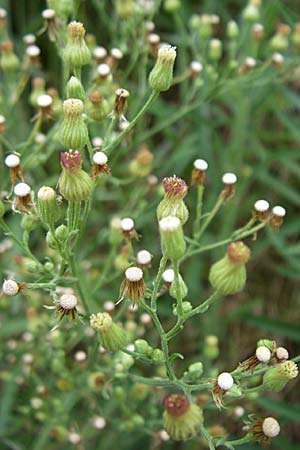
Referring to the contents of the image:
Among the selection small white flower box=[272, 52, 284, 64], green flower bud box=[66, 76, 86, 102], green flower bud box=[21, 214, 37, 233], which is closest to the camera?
green flower bud box=[66, 76, 86, 102]

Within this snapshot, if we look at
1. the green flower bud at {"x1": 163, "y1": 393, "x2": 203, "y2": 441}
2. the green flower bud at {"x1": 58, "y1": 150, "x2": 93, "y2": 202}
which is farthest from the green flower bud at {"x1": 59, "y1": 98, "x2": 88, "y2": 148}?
the green flower bud at {"x1": 163, "y1": 393, "x2": 203, "y2": 441}

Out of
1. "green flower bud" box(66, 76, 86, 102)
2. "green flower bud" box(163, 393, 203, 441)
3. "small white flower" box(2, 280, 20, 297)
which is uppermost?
"green flower bud" box(66, 76, 86, 102)

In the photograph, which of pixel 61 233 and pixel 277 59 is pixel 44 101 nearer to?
pixel 61 233

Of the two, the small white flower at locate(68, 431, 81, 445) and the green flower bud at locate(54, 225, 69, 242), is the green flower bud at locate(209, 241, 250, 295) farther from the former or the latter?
the small white flower at locate(68, 431, 81, 445)

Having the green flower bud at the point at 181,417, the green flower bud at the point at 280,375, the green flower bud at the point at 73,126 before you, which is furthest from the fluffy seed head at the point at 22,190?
the green flower bud at the point at 280,375

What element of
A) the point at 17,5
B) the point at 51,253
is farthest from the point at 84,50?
the point at 17,5

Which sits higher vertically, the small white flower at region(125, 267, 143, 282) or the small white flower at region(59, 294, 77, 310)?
the small white flower at region(125, 267, 143, 282)

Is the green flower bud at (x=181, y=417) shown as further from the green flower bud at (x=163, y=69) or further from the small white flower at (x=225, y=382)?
the green flower bud at (x=163, y=69)

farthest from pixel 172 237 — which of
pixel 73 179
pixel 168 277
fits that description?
pixel 168 277
